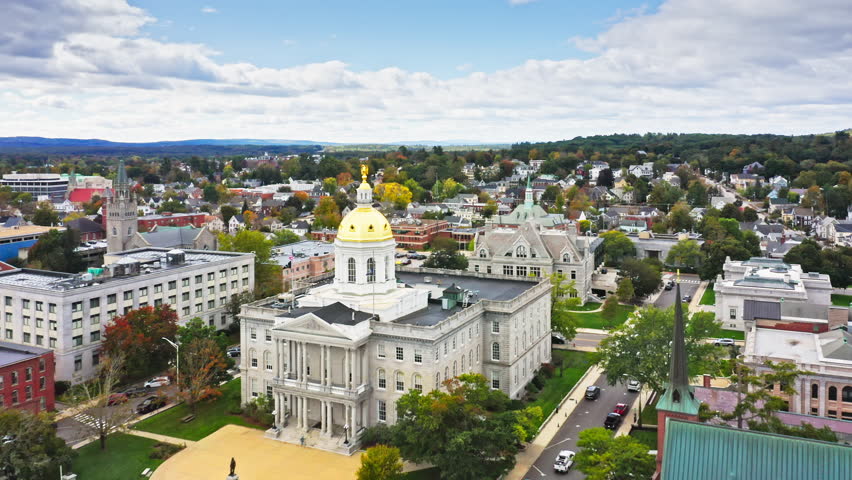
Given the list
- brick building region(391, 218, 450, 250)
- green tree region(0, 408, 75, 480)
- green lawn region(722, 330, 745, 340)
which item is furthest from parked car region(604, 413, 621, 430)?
brick building region(391, 218, 450, 250)

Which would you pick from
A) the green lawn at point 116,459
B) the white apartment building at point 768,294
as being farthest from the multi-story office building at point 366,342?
the white apartment building at point 768,294

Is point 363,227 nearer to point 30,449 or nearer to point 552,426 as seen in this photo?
point 552,426

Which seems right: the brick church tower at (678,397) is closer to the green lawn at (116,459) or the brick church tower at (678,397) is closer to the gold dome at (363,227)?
the gold dome at (363,227)

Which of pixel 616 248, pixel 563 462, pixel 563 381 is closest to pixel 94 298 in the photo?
pixel 563 381

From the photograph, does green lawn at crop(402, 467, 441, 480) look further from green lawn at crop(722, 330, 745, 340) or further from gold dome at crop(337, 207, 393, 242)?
green lawn at crop(722, 330, 745, 340)

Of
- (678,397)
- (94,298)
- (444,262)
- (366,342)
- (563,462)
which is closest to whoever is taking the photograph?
(678,397)

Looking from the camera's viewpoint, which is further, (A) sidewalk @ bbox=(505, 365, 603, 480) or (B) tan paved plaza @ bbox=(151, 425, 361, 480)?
(A) sidewalk @ bbox=(505, 365, 603, 480)

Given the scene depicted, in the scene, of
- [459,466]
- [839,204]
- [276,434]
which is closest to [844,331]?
[459,466]
